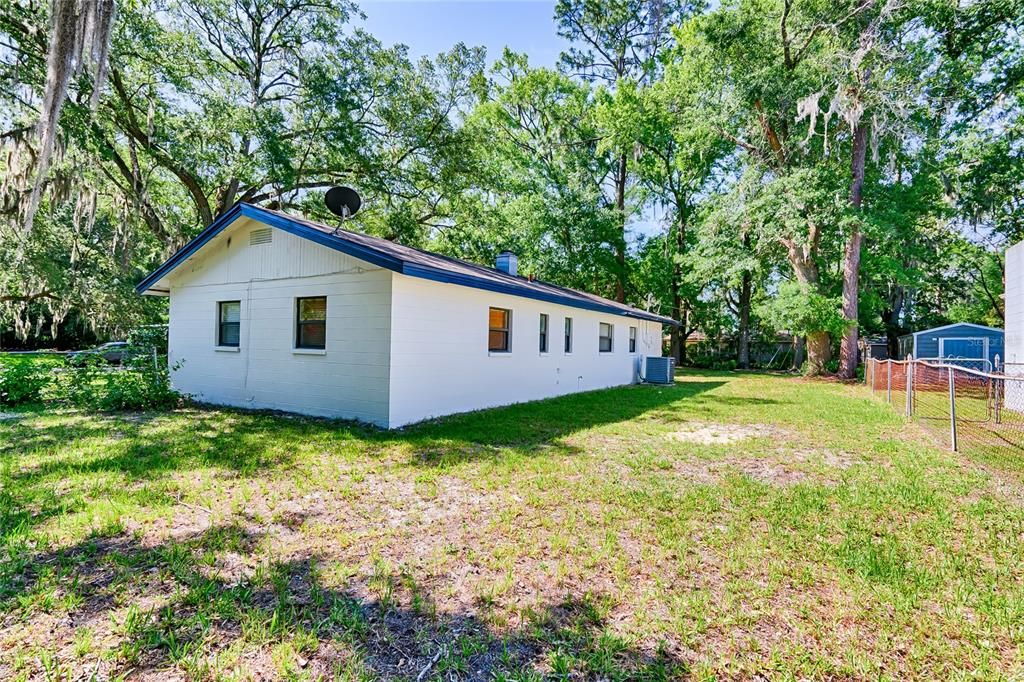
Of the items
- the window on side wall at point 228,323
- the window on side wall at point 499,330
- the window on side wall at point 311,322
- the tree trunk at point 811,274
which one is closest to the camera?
the window on side wall at point 311,322

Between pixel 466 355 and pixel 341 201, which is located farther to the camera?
pixel 466 355

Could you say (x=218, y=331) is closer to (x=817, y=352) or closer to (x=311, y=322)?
(x=311, y=322)

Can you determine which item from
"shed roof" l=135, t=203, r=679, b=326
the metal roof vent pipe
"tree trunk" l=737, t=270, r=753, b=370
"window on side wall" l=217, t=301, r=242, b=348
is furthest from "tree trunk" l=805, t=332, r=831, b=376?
"window on side wall" l=217, t=301, r=242, b=348

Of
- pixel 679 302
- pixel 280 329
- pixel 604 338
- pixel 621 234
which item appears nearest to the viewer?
pixel 280 329

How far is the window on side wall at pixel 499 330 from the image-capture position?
32.3 feet

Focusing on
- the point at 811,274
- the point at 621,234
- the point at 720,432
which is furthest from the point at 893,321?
the point at 720,432

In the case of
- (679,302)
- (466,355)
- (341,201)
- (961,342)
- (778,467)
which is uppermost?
(679,302)

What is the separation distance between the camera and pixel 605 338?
593 inches

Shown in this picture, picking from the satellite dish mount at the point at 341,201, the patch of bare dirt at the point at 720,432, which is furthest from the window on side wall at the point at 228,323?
the patch of bare dirt at the point at 720,432

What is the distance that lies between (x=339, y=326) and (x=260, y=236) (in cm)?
277

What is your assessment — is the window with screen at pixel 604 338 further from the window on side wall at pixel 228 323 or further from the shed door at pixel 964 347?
the shed door at pixel 964 347

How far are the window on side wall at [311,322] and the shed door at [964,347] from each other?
22.7m

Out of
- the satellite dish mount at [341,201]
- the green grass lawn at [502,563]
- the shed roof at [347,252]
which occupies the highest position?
the satellite dish mount at [341,201]

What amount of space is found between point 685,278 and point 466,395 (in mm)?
17669
